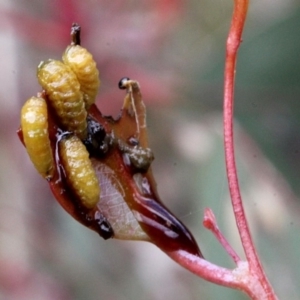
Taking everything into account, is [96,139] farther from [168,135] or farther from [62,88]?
[168,135]

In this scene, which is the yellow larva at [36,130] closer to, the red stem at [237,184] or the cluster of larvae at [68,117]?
the cluster of larvae at [68,117]

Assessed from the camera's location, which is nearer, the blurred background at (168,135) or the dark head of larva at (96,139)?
the dark head of larva at (96,139)

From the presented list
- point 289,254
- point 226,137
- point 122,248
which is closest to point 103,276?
point 122,248

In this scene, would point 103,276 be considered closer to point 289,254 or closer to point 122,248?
point 122,248

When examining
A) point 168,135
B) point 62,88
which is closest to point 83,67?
point 62,88

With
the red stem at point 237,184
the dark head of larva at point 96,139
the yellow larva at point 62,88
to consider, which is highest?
the yellow larva at point 62,88

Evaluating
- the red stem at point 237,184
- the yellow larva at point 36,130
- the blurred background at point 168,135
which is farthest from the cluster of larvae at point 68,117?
the blurred background at point 168,135

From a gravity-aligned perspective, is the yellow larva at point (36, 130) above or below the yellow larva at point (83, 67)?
below
